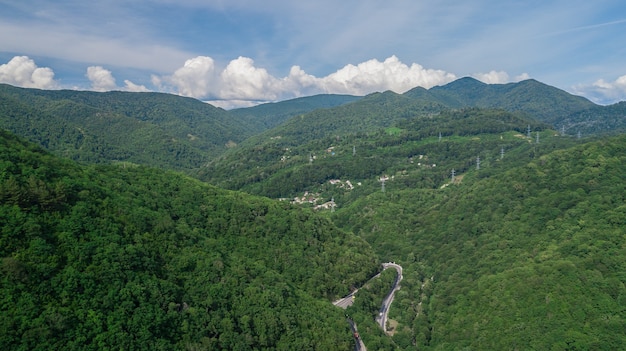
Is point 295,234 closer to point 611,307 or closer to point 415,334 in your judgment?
point 415,334

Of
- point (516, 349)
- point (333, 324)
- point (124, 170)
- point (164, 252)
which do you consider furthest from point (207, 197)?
point (516, 349)

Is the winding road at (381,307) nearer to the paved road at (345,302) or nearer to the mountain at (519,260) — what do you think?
the paved road at (345,302)

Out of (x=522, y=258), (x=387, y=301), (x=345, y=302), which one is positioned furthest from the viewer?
(x=387, y=301)

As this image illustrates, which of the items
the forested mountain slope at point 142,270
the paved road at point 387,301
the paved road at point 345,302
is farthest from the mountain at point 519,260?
the forested mountain slope at point 142,270

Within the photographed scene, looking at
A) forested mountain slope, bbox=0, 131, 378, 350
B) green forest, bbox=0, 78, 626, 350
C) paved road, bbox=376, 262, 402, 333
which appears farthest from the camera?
paved road, bbox=376, 262, 402, 333

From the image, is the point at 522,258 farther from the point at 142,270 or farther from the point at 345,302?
the point at 142,270

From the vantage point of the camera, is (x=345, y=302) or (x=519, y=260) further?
(x=345, y=302)

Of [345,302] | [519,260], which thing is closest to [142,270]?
[345,302]

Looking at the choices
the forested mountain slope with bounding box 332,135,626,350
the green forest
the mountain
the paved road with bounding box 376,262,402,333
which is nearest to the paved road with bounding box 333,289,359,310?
the green forest

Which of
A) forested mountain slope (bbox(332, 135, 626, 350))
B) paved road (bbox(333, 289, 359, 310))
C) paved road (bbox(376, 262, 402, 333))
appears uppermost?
forested mountain slope (bbox(332, 135, 626, 350))

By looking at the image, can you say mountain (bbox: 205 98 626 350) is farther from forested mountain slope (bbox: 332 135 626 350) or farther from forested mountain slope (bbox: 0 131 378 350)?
forested mountain slope (bbox: 0 131 378 350)
